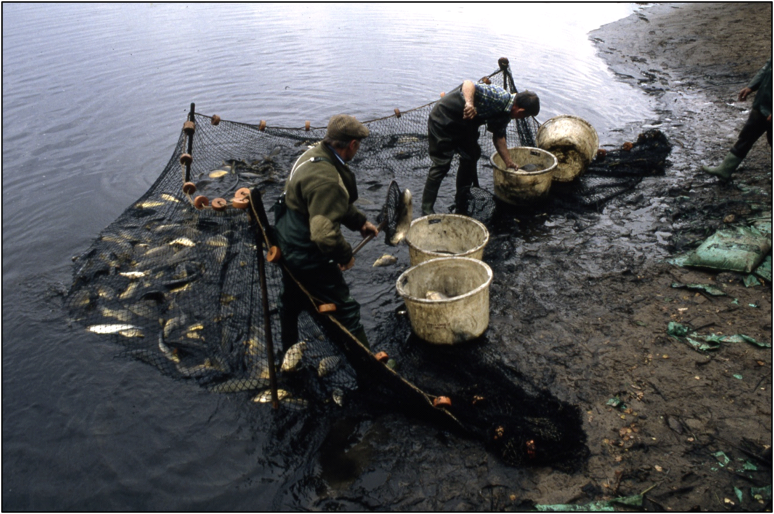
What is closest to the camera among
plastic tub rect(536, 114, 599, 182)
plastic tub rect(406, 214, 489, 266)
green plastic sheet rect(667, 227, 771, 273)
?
green plastic sheet rect(667, 227, 771, 273)

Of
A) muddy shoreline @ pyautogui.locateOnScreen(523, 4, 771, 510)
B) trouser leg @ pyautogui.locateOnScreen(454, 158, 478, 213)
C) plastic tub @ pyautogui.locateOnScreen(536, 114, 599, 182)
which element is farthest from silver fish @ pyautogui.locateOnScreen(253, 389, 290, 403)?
plastic tub @ pyautogui.locateOnScreen(536, 114, 599, 182)

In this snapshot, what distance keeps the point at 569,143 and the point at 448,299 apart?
476cm

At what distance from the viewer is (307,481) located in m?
3.73

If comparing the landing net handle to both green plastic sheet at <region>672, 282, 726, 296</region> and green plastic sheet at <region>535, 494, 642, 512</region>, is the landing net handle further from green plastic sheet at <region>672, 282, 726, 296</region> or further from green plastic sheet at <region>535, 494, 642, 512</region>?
green plastic sheet at <region>672, 282, 726, 296</region>

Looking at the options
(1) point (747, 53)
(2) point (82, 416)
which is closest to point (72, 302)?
(2) point (82, 416)

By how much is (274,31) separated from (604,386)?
21.0 meters

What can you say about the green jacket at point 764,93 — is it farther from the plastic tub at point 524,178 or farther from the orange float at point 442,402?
the orange float at point 442,402

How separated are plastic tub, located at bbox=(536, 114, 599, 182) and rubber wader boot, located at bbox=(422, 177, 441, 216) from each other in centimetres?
242

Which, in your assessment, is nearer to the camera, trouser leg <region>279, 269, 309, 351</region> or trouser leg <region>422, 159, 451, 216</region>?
trouser leg <region>279, 269, 309, 351</region>

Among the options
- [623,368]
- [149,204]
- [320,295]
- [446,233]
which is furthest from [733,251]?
[149,204]

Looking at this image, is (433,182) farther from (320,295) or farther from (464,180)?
(320,295)

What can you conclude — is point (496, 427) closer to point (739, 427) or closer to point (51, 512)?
point (739, 427)

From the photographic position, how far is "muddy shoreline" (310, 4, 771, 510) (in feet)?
11.3

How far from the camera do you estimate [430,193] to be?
695cm
